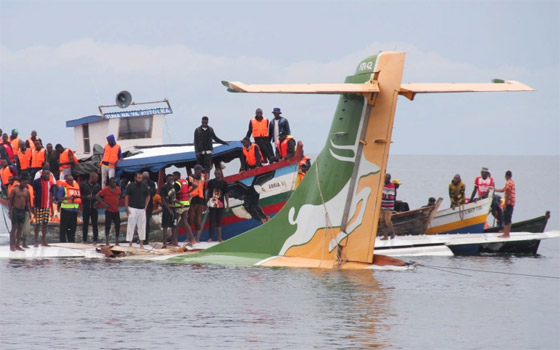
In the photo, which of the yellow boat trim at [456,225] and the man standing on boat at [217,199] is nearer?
the man standing on boat at [217,199]

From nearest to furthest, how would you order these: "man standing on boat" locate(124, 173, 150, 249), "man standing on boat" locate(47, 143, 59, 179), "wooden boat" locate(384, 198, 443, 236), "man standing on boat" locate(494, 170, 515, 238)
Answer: "man standing on boat" locate(124, 173, 150, 249) < "man standing on boat" locate(494, 170, 515, 238) < "man standing on boat" locate(47, 143, 59, 179) < "wooden boat" locate(384, 198, 443, 236)

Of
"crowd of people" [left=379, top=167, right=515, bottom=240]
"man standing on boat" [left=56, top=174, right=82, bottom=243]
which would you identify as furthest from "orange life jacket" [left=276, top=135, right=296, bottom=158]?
"man standing on boat" [left=56, top=174, right=82, bottom=243]

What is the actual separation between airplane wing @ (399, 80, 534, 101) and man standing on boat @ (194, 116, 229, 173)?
376 inches

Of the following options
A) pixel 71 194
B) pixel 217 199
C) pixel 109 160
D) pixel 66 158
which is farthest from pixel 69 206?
→ pixel 217 199

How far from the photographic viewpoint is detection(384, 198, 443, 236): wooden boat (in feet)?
91.0

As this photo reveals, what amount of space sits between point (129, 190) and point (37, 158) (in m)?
5.28

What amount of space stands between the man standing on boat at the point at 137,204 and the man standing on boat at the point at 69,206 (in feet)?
5.99

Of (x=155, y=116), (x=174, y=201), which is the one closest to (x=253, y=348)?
(x=174, y=201)

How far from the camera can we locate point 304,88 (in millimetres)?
15156

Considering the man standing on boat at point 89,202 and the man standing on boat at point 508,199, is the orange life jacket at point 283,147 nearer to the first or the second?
the man standing on boat at point 89,202

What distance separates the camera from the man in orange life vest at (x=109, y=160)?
2564 cm

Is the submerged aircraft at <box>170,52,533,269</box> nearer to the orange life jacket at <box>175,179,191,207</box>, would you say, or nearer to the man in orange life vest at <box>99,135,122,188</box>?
the orange life jacket at <box>175,179,191,207</box>

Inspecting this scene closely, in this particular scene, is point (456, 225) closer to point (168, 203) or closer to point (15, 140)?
point (168, 203)

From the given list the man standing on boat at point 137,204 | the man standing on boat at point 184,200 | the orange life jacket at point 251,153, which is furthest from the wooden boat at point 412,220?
the man standing on boat at point 137,204
